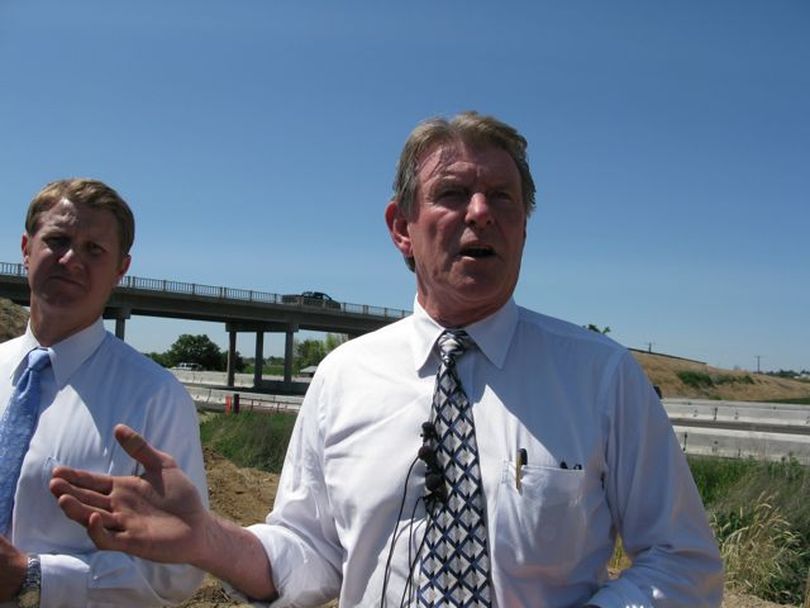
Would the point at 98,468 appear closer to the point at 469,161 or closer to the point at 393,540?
the point at 393,540

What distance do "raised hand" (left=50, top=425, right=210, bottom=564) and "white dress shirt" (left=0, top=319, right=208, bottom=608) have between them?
726mm

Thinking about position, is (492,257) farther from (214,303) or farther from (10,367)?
(214,303)

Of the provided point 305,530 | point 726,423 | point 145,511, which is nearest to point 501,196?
point 305,530

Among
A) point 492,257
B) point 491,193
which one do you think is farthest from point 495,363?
point 491,193

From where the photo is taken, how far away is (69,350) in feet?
10.0

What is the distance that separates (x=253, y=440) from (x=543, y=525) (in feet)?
43.6

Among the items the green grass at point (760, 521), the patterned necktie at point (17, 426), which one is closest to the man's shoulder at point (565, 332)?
the patterned necktie at point (17, 426)

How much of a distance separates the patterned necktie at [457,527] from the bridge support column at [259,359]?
55574 millimetres

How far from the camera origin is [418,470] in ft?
7.46

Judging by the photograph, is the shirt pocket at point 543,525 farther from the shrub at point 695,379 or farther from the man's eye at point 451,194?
the shrub at point 695,379

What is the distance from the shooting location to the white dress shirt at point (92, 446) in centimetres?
271

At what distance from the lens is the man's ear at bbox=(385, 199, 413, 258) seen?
272cm

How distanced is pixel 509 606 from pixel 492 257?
99 centimetres

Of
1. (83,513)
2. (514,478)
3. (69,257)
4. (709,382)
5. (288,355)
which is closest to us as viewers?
(83,513)
